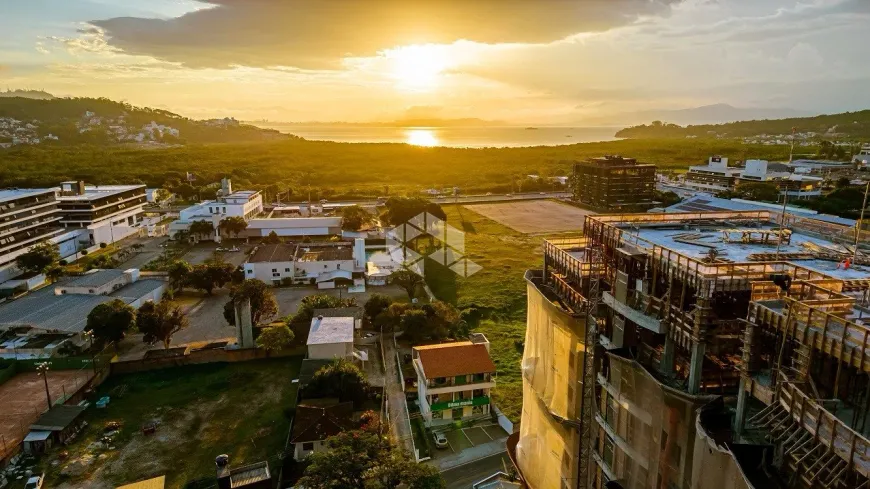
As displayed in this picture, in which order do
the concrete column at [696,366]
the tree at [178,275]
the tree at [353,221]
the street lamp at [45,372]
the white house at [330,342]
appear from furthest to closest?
1. the tree at [353,221]
2. the tree at [178,275]
3. the white house at [330,342]
4. the street lamp at [45,372]
5. the concrete column at [696,366]

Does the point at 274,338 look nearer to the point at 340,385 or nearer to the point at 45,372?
the point at 340,385

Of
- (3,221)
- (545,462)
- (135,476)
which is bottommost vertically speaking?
(135,476)

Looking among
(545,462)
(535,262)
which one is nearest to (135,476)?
(545,462)

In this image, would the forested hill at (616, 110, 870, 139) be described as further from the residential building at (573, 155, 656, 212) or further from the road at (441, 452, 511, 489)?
the road at (441, 452, 511, 489)

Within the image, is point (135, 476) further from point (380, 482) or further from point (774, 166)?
point (774, 166)

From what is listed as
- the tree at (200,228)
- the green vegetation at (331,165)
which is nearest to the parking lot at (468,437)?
the tree at (200,228)

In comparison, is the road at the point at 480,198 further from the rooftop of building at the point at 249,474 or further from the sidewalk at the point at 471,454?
the rooftop of building at the point at 249,474
